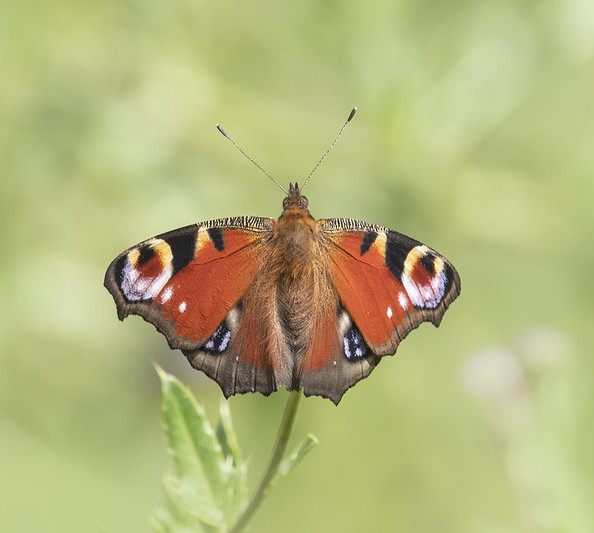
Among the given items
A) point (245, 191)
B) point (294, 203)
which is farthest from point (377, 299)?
point (245, 191)

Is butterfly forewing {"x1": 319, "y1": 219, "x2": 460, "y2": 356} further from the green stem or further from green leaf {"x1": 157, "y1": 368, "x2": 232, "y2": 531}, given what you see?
green leaf {"x1": 157, "y1": 368, "x2": 232, "y2": 531}

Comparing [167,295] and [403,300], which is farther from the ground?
[403,300]

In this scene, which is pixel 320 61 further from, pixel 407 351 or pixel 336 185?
pixel 407 351

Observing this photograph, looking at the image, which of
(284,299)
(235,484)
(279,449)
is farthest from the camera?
(284,299)

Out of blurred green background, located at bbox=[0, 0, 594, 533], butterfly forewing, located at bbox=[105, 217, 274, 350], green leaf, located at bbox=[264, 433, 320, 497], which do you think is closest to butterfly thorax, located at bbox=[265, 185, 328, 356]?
butterfly forewing, located at bbox=[105, 217, 274, 350]

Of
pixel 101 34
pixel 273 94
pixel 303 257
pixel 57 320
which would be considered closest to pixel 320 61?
pixel 273 94

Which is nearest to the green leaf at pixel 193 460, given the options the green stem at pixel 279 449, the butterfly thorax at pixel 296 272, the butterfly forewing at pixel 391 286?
the green stem at pixel 279 449

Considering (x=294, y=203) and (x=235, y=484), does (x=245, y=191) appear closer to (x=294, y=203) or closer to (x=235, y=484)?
(x=294, y=203)
